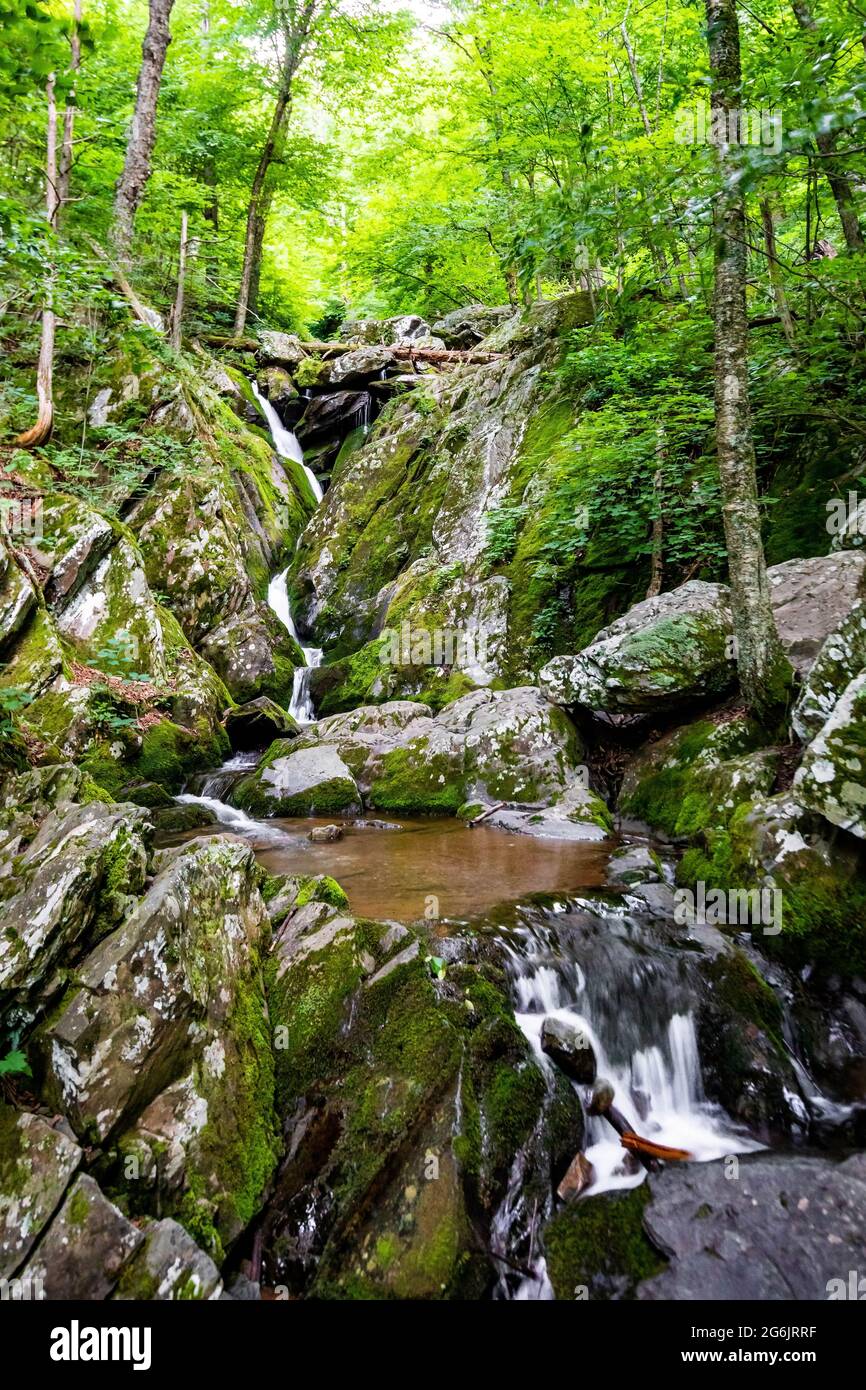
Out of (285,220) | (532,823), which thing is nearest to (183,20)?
(285,220)

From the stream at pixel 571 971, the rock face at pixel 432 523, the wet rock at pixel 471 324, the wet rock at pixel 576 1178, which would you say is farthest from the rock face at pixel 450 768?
the wet rock at pixel 471 324

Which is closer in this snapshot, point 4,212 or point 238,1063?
point 238,1063

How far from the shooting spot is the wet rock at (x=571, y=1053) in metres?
3.79

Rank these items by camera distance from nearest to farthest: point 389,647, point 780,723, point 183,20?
point 780,723
point 389,647
point 183,20

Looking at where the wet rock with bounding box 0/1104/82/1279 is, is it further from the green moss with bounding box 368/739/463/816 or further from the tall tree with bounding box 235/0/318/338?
the tall tree with bounding box 235/0/318/338

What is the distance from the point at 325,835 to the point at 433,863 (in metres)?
1.71

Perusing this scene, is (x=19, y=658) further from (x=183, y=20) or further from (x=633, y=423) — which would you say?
(x=183, y=20)

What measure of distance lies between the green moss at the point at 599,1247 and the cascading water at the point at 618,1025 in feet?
0.25

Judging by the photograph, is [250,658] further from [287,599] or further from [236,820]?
[236,820]

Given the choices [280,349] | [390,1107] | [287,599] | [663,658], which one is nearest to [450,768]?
[663,658]

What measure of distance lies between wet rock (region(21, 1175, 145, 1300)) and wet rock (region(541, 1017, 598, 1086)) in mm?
2310

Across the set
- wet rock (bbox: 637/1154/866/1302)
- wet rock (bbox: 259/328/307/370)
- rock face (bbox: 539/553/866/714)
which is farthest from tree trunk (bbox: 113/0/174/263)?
wet rock (bbox: 637/1154/866/1302)
